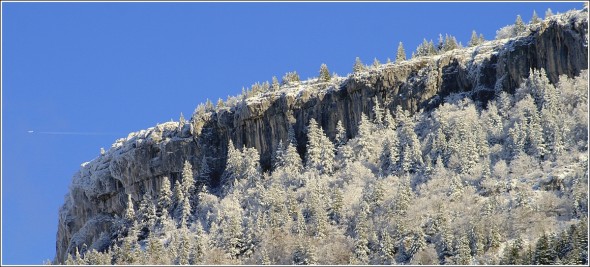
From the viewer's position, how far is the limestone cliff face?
167750mm

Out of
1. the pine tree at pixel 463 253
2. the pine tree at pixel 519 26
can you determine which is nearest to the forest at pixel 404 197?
the pine tree at pixel 463 253

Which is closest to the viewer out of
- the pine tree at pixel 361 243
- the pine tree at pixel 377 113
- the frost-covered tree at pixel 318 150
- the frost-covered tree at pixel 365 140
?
the pine tree at pixel 361 243

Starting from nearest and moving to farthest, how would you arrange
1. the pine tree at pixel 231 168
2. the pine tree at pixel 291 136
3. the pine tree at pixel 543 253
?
1. the pine tree at pixel 543 253
2. the pine tree at pixel 231 168
3. the pine tree at pixel 291 136

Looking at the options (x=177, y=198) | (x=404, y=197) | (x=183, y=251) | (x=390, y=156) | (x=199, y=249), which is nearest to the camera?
(x=404, y=197)

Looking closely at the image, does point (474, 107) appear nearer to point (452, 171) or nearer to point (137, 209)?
point (452, 171)

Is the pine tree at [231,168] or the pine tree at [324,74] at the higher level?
the pine tree at [324,74]

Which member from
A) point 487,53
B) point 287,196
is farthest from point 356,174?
point 487,53

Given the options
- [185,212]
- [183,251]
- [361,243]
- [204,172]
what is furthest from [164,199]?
[361,243]

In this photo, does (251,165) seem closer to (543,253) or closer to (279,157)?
(279,157)

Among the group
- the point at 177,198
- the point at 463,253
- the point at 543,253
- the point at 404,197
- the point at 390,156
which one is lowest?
the point at 543,253

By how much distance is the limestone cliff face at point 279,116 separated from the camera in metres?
168

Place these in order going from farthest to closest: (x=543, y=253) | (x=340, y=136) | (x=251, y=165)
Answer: (x=340, y=136) → (x=251, y=165) → (x=543, y=253)

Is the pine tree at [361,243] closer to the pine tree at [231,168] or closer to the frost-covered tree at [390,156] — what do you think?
the frost-covered tree at [390,156]

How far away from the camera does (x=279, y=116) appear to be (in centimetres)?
17662
